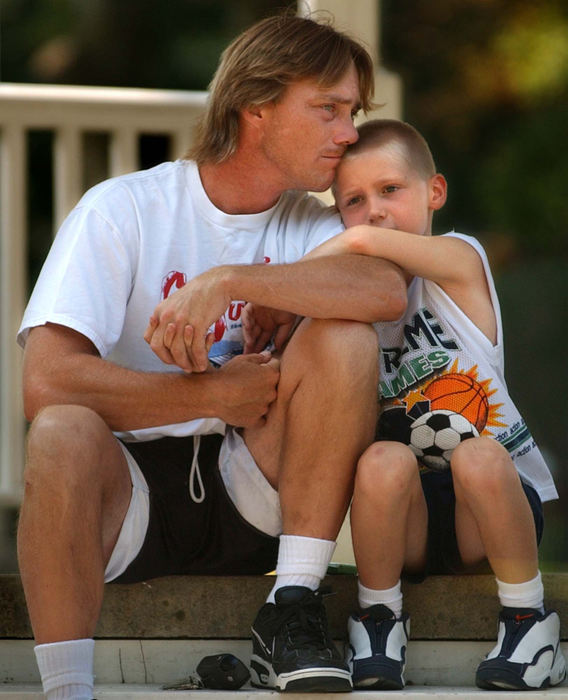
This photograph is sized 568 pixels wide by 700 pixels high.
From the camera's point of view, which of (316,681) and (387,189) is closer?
(316,681)

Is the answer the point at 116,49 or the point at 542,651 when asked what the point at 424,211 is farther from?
the point at 116,49

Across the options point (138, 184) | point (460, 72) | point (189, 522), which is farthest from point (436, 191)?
point (460, 72)

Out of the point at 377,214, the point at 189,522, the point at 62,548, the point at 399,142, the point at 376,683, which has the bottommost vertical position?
the point at 376,683

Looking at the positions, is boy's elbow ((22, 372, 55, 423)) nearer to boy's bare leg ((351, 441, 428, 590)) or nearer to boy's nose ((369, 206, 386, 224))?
boy's bare leg ((351, 441, 428, 590))

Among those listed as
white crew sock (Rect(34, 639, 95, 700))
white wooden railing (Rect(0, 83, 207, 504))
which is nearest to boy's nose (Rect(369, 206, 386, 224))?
white crew sock (Rect(34, 639, 95, 700))

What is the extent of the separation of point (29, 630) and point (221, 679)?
16.1 inches

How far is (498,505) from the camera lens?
238cm

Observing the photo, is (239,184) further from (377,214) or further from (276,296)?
(276,296)

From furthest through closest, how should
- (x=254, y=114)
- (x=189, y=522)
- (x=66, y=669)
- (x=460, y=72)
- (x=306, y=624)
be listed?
(x=460, y=72)
(x=254, y=114)
(x=189, y=522)
(x=306, y=624)
(x=66, y=669)

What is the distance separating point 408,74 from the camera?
27.3 feet

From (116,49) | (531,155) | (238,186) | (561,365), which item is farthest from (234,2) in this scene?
(238,186)

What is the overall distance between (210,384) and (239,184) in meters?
0.52

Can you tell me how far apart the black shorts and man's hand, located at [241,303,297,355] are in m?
0.20

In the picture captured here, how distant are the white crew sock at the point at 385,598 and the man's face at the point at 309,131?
0.84 m
